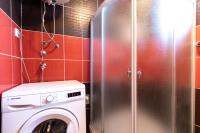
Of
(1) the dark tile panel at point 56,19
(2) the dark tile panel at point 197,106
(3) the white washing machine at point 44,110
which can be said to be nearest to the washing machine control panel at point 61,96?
(3) the white washing machine at point 44,110

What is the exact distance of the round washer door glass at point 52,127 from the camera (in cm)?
100

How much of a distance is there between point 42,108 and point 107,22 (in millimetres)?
941

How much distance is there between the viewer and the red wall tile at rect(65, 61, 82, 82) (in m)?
1.63

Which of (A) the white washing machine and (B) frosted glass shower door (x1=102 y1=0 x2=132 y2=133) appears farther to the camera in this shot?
(B) frosted glass shower door (x1=102 y1=0 x2=132 y2=133)

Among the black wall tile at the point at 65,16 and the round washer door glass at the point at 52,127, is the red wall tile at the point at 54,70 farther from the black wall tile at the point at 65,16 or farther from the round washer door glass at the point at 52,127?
the round washer door glass at the point at 52,127

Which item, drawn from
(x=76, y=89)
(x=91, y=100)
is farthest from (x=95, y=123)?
(x=76, y=89)

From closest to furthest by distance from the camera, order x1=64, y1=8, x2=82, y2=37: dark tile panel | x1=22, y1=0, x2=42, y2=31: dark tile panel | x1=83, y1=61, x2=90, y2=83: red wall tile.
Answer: x1=22, y1=0, x2=42, y2=31: dark tile panel
x1=64, y1=8, x2=82, y2=37: dark tile panel
x1=83, y1=61, x2=90, y2=83: red wall tile

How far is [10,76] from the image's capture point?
1048 mm

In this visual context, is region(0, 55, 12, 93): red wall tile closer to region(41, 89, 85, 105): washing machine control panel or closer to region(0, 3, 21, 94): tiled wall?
region(0, 3, 21, 94): tiled wall

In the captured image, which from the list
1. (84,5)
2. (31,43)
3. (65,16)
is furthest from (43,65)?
(84,5)

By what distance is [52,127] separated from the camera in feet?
3.47

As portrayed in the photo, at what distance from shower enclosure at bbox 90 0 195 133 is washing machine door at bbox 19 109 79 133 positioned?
1.25 ft

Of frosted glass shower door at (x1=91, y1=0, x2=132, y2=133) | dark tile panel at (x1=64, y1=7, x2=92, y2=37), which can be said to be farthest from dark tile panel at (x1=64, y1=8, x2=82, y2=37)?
frosted glass shower door at (x1=91, y1=0, x2=132, y2=133)

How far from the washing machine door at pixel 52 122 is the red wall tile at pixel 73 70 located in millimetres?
649
